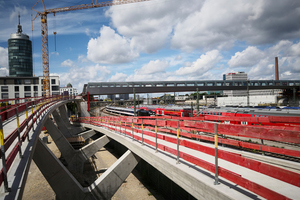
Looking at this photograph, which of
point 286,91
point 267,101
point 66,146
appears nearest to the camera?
point 66,146

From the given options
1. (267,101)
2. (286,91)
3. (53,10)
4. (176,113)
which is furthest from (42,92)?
(286,91)

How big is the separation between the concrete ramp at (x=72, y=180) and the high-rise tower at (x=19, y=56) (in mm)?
173501

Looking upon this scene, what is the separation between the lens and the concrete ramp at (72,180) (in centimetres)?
819

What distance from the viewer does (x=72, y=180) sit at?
887 centimetres

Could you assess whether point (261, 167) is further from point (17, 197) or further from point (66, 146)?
point (66, 146)

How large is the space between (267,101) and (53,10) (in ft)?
274

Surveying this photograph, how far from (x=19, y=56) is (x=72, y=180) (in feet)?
583

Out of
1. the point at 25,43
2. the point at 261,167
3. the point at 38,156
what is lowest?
the point at 38,156

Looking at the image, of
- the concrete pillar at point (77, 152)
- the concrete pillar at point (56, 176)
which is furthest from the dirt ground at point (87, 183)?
the concrete pillar at point (56, 176)

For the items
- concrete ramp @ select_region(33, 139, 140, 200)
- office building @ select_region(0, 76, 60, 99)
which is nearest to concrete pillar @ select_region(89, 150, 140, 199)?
concrete ramp @ select_region(33, 139, 140, 200)

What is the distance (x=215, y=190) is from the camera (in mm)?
3518

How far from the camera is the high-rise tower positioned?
150 metres

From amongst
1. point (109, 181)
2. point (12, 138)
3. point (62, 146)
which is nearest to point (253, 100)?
point (62, 146)

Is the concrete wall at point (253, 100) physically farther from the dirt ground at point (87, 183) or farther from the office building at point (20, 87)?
the office building at point (20, 87)
